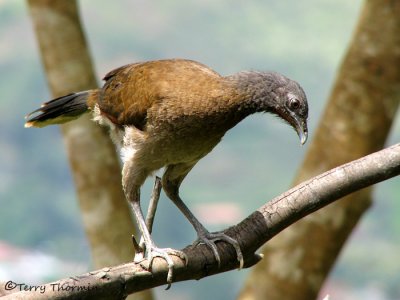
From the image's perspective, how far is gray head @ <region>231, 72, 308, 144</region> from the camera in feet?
12.7

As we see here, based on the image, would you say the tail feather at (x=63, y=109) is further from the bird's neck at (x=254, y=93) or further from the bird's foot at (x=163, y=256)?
the bird's foot at (x=163, y=256)

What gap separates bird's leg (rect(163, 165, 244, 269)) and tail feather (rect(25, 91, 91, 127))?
2.34ft

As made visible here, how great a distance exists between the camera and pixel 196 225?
4273 millimetres

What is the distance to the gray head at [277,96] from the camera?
3877mm

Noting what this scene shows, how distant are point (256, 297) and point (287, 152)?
3587 mm

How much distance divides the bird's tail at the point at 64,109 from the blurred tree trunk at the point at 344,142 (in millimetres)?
1835

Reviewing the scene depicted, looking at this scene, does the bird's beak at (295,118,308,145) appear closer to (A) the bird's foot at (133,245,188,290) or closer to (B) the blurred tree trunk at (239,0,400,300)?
(A) the bird's foot at (133,245,188,290)

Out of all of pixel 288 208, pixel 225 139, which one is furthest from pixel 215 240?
pixel 225 139

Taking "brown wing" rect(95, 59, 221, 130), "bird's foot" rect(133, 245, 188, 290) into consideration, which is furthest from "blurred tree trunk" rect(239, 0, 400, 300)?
"bird's foot" rect(133, 245, 188, 290)

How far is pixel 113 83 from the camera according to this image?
4.55m

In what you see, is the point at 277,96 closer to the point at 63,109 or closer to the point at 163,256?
the point at 163,256

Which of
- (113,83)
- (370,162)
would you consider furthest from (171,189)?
(370,162)

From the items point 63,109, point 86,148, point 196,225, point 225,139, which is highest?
point 63,109

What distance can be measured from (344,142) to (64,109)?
2.07 meters
